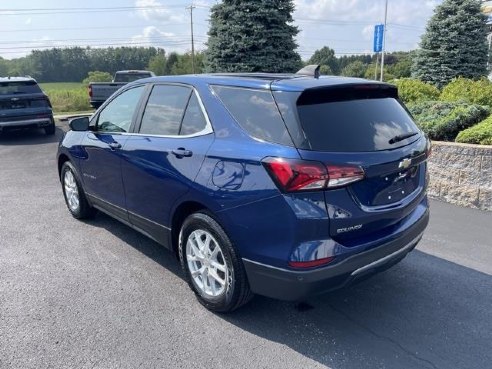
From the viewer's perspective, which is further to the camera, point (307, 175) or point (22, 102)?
point (22, 102)

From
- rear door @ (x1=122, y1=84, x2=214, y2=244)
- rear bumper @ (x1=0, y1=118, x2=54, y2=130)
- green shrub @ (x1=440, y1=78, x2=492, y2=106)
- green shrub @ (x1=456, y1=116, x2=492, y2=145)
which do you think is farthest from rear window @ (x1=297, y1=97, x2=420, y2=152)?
rear bumper @ (x1=0, y1=118, x2=54, y2=130)

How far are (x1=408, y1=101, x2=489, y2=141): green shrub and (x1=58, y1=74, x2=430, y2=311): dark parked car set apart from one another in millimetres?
3276

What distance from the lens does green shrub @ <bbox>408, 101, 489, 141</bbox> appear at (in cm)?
636

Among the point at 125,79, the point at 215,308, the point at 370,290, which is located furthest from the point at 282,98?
the point at 125,79

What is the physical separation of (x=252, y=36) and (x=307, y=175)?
11.9 m

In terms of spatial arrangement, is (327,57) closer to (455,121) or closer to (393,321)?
(455,121)

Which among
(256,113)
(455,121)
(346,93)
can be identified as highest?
(346,93)

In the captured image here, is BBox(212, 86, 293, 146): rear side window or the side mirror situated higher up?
BBox(212, 86, 293, 146): rear side window

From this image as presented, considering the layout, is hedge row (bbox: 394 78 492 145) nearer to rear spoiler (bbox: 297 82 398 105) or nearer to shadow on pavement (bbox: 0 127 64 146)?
rear spoiler (bbox: 297 82 398 105)

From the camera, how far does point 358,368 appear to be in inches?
103

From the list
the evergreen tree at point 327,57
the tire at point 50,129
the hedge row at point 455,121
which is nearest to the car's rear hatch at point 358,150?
the hedge row at point 455,121

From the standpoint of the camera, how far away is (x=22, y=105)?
38.4 feet

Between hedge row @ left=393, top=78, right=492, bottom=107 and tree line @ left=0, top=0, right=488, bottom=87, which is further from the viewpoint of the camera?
tree line @ left=0, top=0, right=488, bottom=87

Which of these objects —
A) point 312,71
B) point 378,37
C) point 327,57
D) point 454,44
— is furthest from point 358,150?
point 327,57
